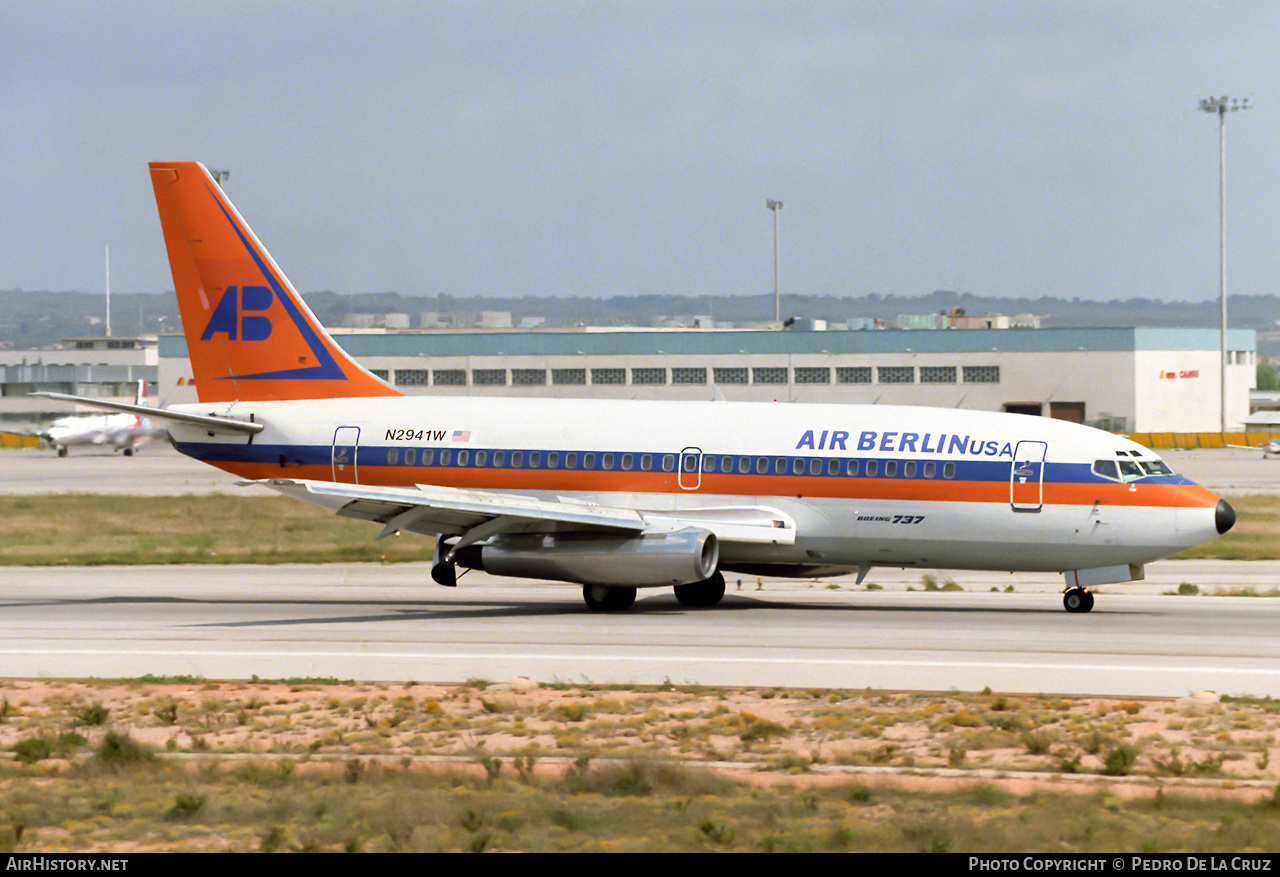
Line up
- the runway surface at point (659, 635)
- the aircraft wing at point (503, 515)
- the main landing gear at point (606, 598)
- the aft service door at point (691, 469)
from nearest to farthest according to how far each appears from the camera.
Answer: the runway surface at point (659, 635)
the aircraft wing at point (503, 515)
the main landing gear at point (606, 598)
the aft service door at point (691, 469)

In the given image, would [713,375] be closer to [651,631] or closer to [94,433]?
[94,433]

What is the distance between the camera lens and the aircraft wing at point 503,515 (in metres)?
29.5

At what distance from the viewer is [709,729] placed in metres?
17.6

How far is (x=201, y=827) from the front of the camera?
43.0ft

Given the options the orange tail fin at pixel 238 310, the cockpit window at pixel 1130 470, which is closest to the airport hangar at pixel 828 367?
the orange tail fin at pixel 238 310

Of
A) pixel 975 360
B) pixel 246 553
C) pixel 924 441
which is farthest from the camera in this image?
pixel 975 360

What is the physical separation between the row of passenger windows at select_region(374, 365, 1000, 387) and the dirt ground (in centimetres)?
9003

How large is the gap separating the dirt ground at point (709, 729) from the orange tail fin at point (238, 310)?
1443 centimetres

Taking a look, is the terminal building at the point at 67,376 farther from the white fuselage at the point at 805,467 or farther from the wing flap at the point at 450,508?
the wing flap at the point at 450,508

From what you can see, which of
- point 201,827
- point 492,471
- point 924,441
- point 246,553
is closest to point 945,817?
point 201,827

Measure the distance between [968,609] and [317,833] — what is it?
65.8 ft

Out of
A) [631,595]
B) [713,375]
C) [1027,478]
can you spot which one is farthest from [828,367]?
[1027,478]

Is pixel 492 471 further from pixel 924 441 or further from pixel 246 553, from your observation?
pixel 246 553

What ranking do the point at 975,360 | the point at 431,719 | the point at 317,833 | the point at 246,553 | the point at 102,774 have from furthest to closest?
the point at 975,360, the point at 246,553, the point at 431,719, the point at 102,774, the point at 317,833
